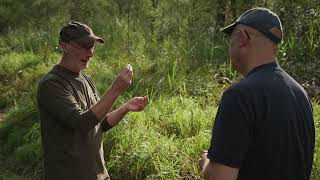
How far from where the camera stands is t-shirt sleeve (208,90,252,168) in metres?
1.88

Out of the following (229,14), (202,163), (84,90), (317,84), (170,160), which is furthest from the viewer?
(229,14)

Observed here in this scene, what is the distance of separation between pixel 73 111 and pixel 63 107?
6 cm

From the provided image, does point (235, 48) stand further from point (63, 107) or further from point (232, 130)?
point (63, 107)

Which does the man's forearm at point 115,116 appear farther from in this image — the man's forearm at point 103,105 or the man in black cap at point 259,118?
the man in black cap at point 259,118

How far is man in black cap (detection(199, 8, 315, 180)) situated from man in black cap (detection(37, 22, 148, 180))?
37.9 inches

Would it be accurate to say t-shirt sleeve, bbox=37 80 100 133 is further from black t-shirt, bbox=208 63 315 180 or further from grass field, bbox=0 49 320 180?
grass field, bbox=0 49 320 180

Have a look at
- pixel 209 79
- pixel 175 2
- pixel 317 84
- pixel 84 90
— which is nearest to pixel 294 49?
pixel 317 84

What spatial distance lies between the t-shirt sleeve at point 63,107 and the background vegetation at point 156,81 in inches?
74.2

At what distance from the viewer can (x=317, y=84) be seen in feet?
21.3

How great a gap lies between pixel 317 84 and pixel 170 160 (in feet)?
9.00

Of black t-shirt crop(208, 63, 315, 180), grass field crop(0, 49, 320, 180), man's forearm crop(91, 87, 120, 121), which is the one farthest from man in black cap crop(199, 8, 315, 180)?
grass field crop(0, 49, 320, 180)

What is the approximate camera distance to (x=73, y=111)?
2.81m

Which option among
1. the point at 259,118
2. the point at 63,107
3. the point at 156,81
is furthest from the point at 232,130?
the point at 156,81

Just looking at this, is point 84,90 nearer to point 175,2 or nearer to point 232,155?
point 232,155
